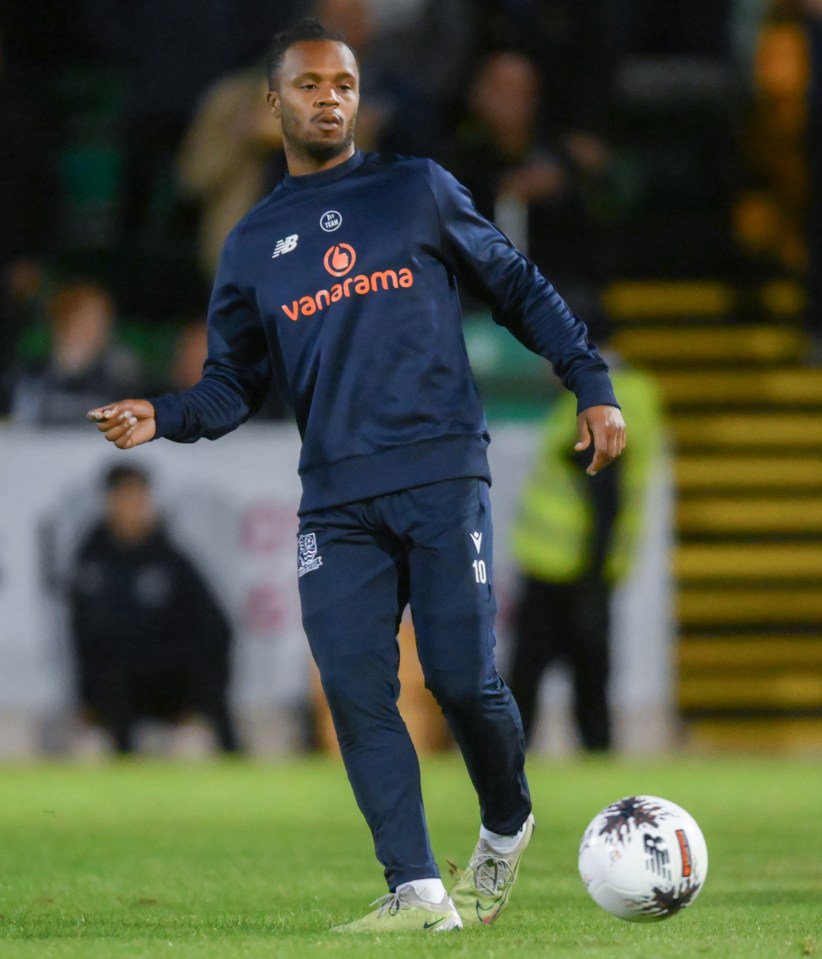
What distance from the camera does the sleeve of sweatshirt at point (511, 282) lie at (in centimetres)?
586

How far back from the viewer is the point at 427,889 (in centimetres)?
555

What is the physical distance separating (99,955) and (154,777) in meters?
6.62

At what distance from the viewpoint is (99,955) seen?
510cm

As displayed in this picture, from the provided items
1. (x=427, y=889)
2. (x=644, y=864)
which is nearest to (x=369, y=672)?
(x=427, y=889)

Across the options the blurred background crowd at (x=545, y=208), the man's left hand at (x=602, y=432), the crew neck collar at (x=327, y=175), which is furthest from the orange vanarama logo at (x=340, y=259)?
the blurred background crowd at (x=545, y=208)

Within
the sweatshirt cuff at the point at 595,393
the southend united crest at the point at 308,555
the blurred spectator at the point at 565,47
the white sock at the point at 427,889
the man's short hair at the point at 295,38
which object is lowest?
the white sock at the point at 427,889

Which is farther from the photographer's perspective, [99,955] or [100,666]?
[100,666]

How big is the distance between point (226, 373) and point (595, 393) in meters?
1.07

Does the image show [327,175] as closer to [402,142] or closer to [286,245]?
[286,245]

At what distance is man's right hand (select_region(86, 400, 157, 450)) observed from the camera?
18.5 ft

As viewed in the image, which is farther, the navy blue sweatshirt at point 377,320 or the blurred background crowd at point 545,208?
the blurred background crowd at point 545,208

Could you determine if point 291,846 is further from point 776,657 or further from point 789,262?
point 789,262

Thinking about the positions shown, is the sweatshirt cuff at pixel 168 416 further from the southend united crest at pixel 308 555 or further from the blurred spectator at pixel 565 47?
the blurred spectator at pixel 565 47

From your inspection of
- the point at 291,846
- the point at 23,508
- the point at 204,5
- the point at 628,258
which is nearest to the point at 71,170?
the point at 204,5
